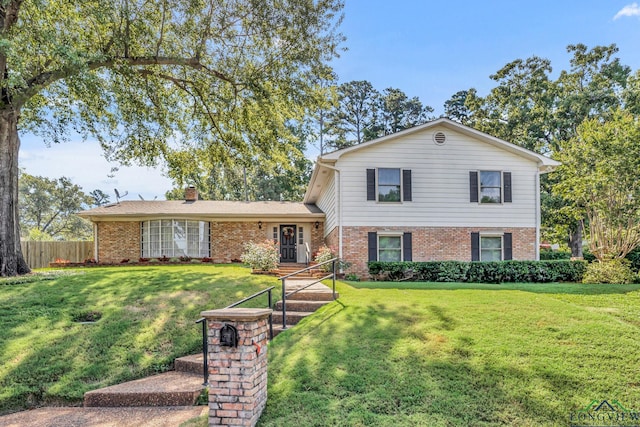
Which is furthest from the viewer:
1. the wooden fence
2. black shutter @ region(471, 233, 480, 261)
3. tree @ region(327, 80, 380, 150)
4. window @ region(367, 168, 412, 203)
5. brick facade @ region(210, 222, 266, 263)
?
tree @ region(327, 80, 380, 150)

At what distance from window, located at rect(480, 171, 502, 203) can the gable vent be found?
74.3 inches

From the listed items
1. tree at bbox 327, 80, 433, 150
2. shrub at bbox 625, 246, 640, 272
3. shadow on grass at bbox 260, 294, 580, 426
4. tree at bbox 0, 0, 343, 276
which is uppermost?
tree at bbox 327, 80, 433, 150

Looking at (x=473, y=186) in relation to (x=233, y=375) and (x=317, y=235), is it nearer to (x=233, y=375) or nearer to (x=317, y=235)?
(x=317, y=235)

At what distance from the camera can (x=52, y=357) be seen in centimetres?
607

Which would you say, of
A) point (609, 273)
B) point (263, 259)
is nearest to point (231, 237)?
point (263, 259)

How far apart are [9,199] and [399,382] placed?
1157cm

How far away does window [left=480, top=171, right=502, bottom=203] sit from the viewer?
49.2 ft

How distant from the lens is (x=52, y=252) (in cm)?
2031

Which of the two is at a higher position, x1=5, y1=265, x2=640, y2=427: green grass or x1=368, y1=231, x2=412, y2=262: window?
x1=368, y1=231, x2=412, y2=262: window

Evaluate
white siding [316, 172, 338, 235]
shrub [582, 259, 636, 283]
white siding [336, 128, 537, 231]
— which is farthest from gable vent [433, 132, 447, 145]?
shrub [582, 259, 636, 283]

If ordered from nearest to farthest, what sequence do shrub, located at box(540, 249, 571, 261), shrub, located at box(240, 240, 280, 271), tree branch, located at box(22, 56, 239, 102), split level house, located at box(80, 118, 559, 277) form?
tree branch, located at box(22, 56, 239, 102) < shrub, located at box(240, 240, 280, 271) < split level house, located at box(80, 118, 559, 277) < shrub, located at box(540, 249, 571, 261)

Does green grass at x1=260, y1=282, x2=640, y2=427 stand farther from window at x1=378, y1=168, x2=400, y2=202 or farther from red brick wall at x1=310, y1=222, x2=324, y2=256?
red brick wall at x1=310, y1=222, x2=324, y2=256

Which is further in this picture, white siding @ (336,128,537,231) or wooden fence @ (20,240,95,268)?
wooden fence @ (20,240,95,268)

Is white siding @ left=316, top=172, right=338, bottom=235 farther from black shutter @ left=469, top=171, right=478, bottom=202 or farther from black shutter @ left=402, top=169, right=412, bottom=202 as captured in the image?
black shutter @ left=469, top=171, right=478, bottom=202
